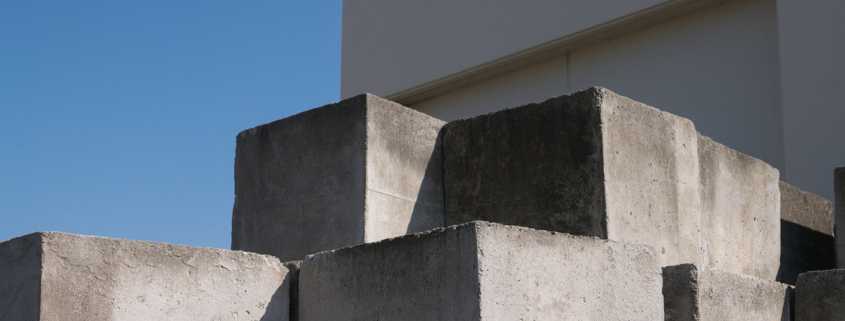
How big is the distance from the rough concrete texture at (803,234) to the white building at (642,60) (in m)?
1.66

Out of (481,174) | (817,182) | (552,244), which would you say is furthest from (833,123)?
(552,244)

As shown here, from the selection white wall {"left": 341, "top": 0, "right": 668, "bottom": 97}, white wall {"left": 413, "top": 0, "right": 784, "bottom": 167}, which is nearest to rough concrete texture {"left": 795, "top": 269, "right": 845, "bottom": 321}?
white wall {"left": 413, "top": 0, "right": 784, "bottom": 167}

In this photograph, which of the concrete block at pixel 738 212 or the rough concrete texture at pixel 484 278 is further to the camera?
the concrete block at pixel 738 212

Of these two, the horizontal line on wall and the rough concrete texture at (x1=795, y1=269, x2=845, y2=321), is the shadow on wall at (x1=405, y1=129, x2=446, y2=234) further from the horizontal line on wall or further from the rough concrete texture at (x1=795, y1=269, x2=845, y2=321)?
the horizontal line on wall

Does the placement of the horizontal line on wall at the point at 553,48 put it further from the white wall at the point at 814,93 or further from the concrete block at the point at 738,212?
the concrete block at the point at 738,212

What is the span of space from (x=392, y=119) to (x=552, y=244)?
1211mm

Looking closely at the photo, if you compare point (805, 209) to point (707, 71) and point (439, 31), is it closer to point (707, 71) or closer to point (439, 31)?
point (707, 71)

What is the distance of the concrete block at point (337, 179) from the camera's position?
4227 mm

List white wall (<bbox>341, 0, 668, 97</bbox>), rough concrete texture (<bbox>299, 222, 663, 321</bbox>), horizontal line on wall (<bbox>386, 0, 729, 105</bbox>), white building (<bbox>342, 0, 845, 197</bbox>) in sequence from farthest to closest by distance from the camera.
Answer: white wall (<bbox>341, 0, 668, 97</bbox>) → horizontal line on wall (<bbox>386, 0, 729, 105</bbox>) → white building (<bbox>342, 0, 845, 197</bbox>) → rough concrete texture (<bbox>299, 222, 663, 321</bbox>)

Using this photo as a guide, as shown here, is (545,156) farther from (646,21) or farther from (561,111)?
(646,21)

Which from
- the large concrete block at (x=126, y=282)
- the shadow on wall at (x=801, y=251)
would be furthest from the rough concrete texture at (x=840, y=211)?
the large concrete block at (x=126, y=282)

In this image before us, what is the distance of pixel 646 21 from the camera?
8734mm

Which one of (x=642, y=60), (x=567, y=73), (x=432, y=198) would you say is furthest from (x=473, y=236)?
(x=567, y=73)

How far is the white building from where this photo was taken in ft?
24.2
